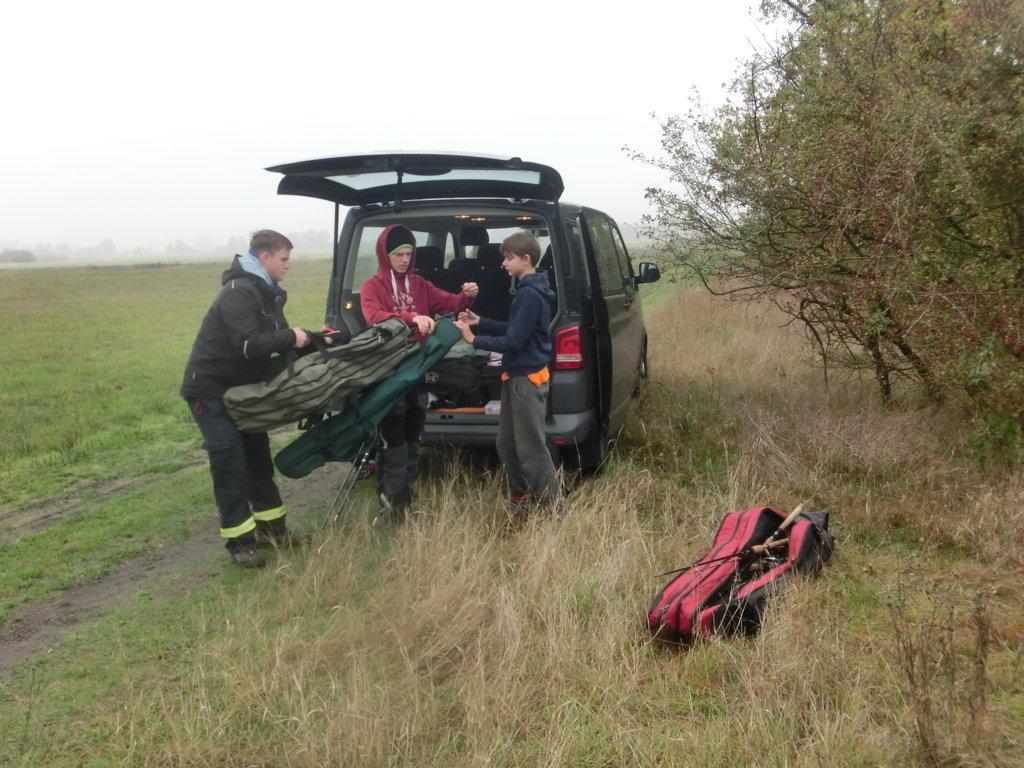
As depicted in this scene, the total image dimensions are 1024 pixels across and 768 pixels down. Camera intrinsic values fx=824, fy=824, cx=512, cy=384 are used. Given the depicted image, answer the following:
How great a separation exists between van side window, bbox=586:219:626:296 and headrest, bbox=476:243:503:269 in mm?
692

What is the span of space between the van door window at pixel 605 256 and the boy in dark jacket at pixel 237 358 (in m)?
2.04

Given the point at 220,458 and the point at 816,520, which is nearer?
the point at 816,520

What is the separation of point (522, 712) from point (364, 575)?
4.64ft

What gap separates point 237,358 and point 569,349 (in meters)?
1.86

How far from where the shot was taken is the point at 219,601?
12.7 ft

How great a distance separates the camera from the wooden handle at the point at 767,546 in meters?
3.61

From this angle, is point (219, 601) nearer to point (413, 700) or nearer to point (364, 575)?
point (364, 575)

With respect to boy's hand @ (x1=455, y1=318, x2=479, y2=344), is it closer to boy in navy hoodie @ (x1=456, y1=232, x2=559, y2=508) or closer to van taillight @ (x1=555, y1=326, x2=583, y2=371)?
boy in navy hoodie @ (x1=456, y1=232, x2=559, y2=508)

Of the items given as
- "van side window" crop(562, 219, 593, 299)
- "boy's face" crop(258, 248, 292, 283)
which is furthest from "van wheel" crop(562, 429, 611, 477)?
"boy's face" crop(258, 248, 292, 283)

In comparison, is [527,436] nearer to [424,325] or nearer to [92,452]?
[424,325]

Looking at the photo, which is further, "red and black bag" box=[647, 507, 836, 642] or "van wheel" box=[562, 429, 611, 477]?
"van wheel" box=[562, 429, 611, 477]

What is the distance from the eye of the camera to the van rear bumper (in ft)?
15.8

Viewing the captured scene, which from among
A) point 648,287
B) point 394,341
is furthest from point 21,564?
point 648,287

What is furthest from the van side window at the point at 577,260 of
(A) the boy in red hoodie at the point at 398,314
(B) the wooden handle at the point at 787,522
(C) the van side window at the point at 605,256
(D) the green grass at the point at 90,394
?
(D) the green grass at the point at 90,394
